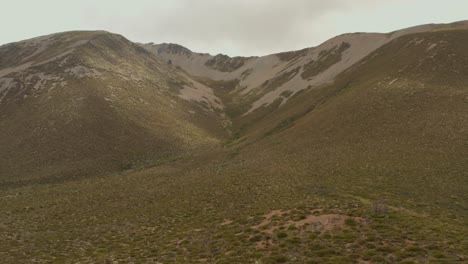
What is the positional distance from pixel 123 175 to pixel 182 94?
207 ft

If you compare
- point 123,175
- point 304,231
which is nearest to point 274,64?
point 123,175

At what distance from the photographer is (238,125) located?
332ft

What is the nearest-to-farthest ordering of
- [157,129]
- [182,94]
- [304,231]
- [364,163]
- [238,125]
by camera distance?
[304,231] → [364,163] → [157,129] → [238,125] → [182,94]

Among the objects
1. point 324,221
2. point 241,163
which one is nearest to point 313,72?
point 241,163

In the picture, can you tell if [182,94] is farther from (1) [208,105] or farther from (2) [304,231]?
(2) [304,231]

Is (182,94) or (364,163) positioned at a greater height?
(182,94)

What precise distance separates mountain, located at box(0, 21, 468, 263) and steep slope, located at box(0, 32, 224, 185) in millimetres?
433

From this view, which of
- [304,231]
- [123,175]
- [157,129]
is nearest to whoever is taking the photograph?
[304,231]

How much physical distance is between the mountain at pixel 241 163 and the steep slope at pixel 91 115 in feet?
1.42

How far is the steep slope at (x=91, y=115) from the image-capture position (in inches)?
2438

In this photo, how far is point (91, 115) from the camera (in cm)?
7475

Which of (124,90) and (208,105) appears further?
(208,105)

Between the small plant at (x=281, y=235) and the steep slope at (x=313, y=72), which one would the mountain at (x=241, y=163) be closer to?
the small plant at (x=281, y=235)

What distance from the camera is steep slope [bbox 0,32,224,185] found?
6194 centimetres
